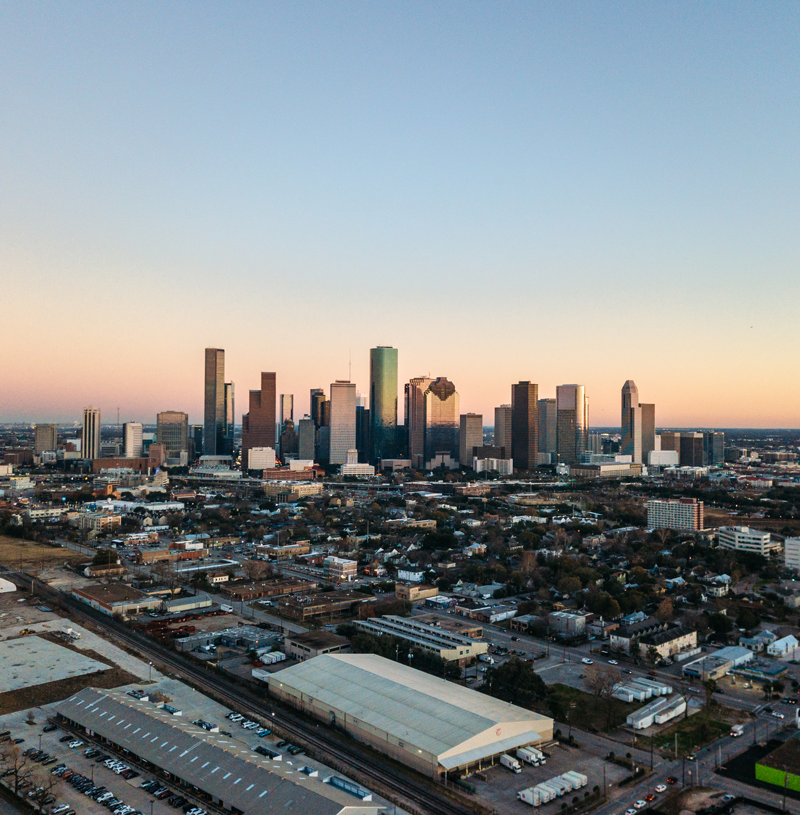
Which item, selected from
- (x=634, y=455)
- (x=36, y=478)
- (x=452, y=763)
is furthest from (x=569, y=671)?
(x=634, y=455)

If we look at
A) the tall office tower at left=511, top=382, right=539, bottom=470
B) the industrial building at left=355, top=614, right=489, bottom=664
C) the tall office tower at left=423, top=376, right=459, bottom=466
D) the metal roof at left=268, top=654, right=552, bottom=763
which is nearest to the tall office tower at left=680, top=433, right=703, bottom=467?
the tall office tower at left=511, top=382, right=539, bottom=470

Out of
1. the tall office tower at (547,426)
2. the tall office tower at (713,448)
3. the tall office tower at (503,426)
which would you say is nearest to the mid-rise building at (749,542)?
the tall office tower at (503,426)

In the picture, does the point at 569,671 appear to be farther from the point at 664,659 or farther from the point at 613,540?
the point at 613,540

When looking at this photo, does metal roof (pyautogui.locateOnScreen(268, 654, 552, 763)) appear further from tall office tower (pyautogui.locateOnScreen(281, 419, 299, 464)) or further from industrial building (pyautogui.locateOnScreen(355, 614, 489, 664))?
tall office tower (pyautogui.locateOnScreen(281, 419, 299, 464))

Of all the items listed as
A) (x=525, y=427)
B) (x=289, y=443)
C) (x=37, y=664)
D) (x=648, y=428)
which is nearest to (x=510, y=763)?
(x=37, y=664)

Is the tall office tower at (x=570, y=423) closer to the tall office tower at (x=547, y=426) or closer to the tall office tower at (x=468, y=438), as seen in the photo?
the tall office tower at (x=547, y=426)

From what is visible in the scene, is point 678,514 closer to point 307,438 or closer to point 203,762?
point 203,762

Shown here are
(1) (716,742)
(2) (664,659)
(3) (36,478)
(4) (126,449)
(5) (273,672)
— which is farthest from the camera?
(4) (126,449)
